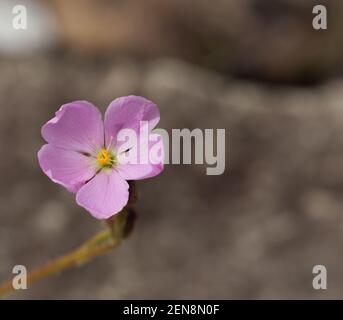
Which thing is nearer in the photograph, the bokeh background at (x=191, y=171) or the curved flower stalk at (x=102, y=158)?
the curved flower stalk at (x=102, y=158)

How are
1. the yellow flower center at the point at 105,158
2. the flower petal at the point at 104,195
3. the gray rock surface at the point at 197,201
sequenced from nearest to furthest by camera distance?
the flower petal at the point at 104,195
the yellow flower center at the point at 105,158
the gray rock surface at the point at 197,201

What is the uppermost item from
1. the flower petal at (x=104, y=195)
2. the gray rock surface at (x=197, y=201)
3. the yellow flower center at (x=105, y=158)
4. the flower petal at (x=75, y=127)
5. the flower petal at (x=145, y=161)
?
the gray rock surface at (x=197, y=201)

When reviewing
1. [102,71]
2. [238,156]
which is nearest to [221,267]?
[238,156]

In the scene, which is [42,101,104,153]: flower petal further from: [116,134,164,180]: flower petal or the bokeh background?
the bokeh background

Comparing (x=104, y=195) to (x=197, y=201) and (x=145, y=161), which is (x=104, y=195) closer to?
(x=145, y=161)

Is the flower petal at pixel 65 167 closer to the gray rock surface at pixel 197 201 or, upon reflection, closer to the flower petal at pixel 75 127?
the flower petal at pixel 75 127

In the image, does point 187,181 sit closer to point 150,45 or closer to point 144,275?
point 144,275

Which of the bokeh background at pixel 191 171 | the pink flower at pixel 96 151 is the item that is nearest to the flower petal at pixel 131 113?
the pink flower at pixel 96 151

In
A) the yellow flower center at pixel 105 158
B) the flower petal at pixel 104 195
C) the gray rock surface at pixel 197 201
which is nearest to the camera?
the flower petal at pixel 104 195
